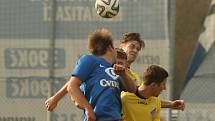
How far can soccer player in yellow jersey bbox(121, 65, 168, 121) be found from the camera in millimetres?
6121

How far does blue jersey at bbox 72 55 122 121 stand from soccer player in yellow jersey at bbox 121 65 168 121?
Answer: 606 mm

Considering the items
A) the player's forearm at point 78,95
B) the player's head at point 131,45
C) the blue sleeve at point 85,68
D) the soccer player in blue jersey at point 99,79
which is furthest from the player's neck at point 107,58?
the player's head at point 131,45

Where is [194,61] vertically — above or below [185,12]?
below

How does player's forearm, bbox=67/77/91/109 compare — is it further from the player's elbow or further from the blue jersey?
the player's elbow

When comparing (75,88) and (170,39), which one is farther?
(170,39)

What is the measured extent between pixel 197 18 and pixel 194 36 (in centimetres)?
28

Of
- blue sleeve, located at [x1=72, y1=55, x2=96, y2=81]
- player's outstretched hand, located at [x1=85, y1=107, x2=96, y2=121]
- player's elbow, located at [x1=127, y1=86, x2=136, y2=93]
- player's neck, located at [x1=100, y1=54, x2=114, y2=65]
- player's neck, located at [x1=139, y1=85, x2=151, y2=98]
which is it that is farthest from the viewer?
player's neck, located at [x1=139, y1=85, x2=151, y2=98]

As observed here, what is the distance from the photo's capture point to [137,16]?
34.0 feet

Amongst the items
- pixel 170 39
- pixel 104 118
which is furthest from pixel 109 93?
pixel 170 39

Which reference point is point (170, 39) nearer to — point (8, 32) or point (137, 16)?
point (137, 16)

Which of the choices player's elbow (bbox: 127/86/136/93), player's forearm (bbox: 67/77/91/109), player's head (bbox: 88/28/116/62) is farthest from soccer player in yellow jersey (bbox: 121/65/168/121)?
player's forearm (bbox: 67/77/91/109)

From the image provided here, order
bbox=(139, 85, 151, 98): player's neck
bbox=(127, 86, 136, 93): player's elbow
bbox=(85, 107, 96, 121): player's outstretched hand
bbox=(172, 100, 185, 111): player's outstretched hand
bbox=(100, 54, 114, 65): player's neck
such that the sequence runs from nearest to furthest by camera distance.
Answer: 1. bbox=(85, 107, 96, 121): player's outstretched hand
2. bbox=(100, 54, 114, 65): player's neck
3. bbox=(127, 86, 136, 93): player's elbow
4. bbox=(139, 85, 151, 98): player's neck
5. bbox=(172, 100, 185, 111): player's outstretched hand

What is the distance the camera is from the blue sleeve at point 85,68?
5504mm

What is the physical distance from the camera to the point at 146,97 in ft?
20.4
